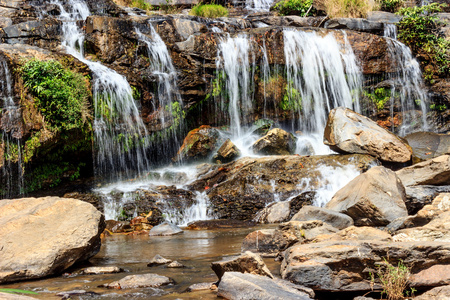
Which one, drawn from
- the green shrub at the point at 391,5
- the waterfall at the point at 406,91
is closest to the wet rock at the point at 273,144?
the waterfall at the point at 406,91

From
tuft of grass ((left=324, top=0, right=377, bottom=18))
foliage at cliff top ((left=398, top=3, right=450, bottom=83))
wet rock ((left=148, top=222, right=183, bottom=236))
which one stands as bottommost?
wet rock ((left=148, top=222, right=183, bottom=236))

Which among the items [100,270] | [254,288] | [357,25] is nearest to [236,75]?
[357,25]

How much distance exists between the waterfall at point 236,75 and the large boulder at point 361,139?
4169 millimetres

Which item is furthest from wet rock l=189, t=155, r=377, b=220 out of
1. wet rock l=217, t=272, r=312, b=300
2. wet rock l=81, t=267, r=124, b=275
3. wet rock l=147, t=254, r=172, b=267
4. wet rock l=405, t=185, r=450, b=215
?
wet rock l=217, t=272, r=312, b=300

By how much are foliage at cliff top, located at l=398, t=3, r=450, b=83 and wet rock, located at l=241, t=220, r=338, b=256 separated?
12.9m

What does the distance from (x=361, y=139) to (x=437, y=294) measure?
781 centimetres

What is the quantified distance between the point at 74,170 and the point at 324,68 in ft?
31.8

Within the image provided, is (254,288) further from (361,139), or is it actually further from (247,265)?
(361,139)

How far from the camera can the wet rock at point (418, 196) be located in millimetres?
7191

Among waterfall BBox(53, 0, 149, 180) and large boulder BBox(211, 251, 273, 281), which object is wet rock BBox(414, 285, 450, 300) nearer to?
large boulder BBox(211, 251, 273, 281)

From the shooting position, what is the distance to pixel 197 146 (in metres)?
13.0

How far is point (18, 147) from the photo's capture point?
9.71 meters

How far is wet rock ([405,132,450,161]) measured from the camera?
11792 mm

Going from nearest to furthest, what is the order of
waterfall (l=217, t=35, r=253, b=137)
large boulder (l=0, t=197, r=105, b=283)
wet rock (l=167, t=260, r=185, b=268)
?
1. large boulder (l=0, t=197, r=105, b=283)
2. wet rock (l=167, t=260, r=185, b=268)
3. waterfall (l=217, t=35, r=253, b=137)
